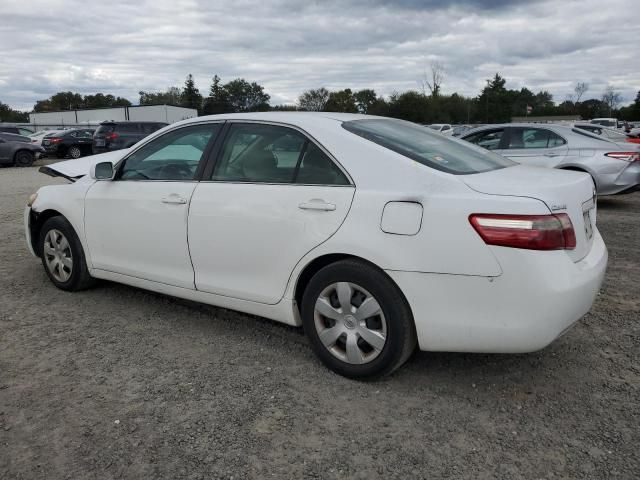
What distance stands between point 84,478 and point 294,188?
184 centimetres

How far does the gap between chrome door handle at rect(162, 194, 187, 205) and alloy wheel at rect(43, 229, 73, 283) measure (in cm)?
136

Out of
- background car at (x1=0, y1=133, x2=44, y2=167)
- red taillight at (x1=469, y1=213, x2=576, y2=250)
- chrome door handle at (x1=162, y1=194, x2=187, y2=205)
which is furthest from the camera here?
background car at (x1=0, y1=133, x2=44, y2=167)

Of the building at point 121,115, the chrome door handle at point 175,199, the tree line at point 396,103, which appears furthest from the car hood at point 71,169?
the tree line at point 396,103

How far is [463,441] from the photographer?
2.64 meters

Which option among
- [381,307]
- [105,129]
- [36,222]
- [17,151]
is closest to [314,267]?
[381,307]

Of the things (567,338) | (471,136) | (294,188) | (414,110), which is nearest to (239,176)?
(294,188)

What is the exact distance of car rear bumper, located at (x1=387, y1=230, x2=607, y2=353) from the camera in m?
2.64

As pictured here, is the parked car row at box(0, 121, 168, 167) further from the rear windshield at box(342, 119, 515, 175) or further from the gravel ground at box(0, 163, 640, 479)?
the rear windshield at box(342, 119, 515, 175)

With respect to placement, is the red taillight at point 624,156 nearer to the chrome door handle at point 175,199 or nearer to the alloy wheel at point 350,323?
the alloy wheel at point 350,323

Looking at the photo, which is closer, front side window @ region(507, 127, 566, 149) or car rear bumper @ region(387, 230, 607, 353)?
car rear bumper @ region(387, 230, 607, 353)

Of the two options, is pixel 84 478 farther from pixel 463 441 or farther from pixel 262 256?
pixel 463 441

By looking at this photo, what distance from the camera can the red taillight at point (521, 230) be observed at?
8.64 ft

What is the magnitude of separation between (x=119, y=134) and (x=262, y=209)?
66.0 ft

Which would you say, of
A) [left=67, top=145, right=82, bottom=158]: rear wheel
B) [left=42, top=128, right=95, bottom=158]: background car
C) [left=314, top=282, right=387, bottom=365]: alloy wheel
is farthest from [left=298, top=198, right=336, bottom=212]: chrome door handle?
[left=67, top=145, right=82, bottom=158]: rear wheel
